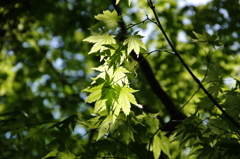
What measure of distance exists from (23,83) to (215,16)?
462cm

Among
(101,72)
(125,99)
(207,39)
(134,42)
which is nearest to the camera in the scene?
(125,99)

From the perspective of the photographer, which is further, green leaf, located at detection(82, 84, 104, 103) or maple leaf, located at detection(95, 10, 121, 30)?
maple leaf, located at detection(95, 10, 121, 30)

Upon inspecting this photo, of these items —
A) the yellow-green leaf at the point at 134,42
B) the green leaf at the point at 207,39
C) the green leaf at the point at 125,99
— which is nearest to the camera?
the green leaf at the point at 125,99

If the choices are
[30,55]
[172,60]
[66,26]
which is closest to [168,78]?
[172,60]

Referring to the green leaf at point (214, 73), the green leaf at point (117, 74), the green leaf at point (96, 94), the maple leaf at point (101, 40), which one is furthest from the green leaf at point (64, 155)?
the green leaf at point (214, 73)

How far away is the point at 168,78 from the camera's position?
5.04 meters

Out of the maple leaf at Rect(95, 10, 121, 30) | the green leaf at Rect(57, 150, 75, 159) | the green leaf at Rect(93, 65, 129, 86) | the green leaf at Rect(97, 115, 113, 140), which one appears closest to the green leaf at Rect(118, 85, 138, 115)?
the green leaf at Rect(93, 65, 129, 86)

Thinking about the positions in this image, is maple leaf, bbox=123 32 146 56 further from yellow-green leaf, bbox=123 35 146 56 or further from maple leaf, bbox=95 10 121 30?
maple leaf, bbox=95 10 121 30

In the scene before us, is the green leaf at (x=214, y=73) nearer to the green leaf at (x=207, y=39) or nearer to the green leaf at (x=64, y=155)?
the green leaf at (x=207, y=39)

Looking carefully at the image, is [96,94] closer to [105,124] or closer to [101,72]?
[105,124]

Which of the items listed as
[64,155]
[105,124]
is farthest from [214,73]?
[64,155]

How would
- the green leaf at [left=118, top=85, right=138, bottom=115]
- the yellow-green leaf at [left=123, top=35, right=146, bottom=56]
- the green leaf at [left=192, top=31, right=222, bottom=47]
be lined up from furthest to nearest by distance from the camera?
the green leaf at [left=192, top=31, right=222, bottom=47]
the yellow-green leaf at [left=123, top=35, right=146, bottom=56]
the green leaf at [left=118, top=85, right=138, bottom=115]

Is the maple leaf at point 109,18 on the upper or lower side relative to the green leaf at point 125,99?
upper

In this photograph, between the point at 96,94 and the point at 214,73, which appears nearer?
the point at 96,94
